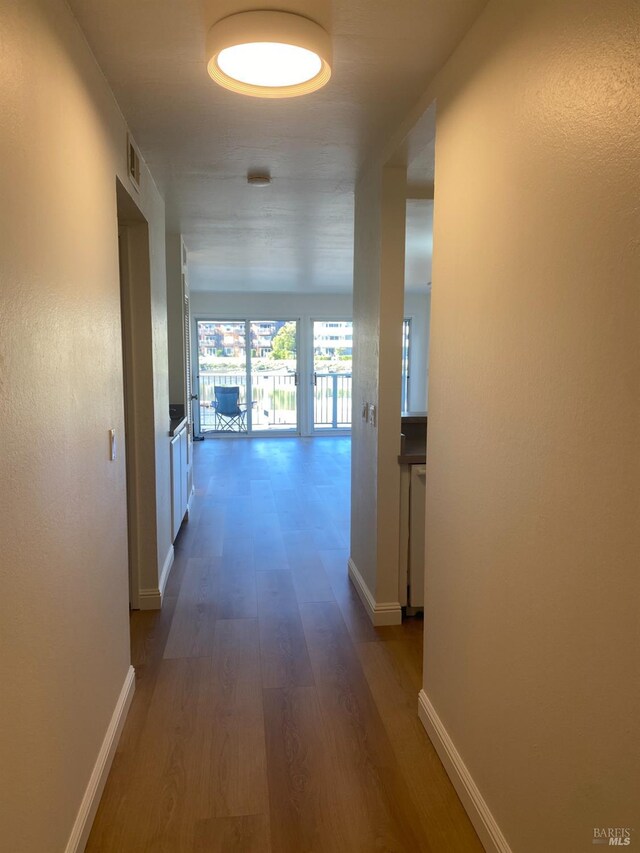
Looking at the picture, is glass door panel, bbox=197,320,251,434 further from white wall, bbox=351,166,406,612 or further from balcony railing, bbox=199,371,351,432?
white wall, bbox=351,166,406,612

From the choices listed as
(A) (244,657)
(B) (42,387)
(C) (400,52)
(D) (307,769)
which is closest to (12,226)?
(B) (42,387)

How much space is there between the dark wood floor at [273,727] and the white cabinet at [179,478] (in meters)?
0.36

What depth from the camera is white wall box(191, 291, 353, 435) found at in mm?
9203

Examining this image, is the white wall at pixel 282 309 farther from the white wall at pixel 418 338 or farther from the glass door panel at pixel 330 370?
the white wall at pixel 418 338

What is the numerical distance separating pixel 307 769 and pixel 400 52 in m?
2.34

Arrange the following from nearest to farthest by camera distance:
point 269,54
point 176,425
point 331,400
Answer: point 269,54, point 176,425, point 331,400

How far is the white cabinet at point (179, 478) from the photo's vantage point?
158 inches

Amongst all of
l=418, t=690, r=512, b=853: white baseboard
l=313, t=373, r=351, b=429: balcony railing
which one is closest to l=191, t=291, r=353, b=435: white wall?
l=313, t=373, r=351, b=429: balcony railing

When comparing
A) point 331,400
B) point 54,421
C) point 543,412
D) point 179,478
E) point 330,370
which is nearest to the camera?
point 543,412

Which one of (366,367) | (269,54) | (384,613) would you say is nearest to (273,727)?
(384,613)

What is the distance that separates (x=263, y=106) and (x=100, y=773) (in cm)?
237

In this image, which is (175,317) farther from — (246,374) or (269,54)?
(246,374)

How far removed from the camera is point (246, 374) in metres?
9.53

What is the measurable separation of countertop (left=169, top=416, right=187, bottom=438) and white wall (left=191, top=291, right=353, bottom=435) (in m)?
4.65
